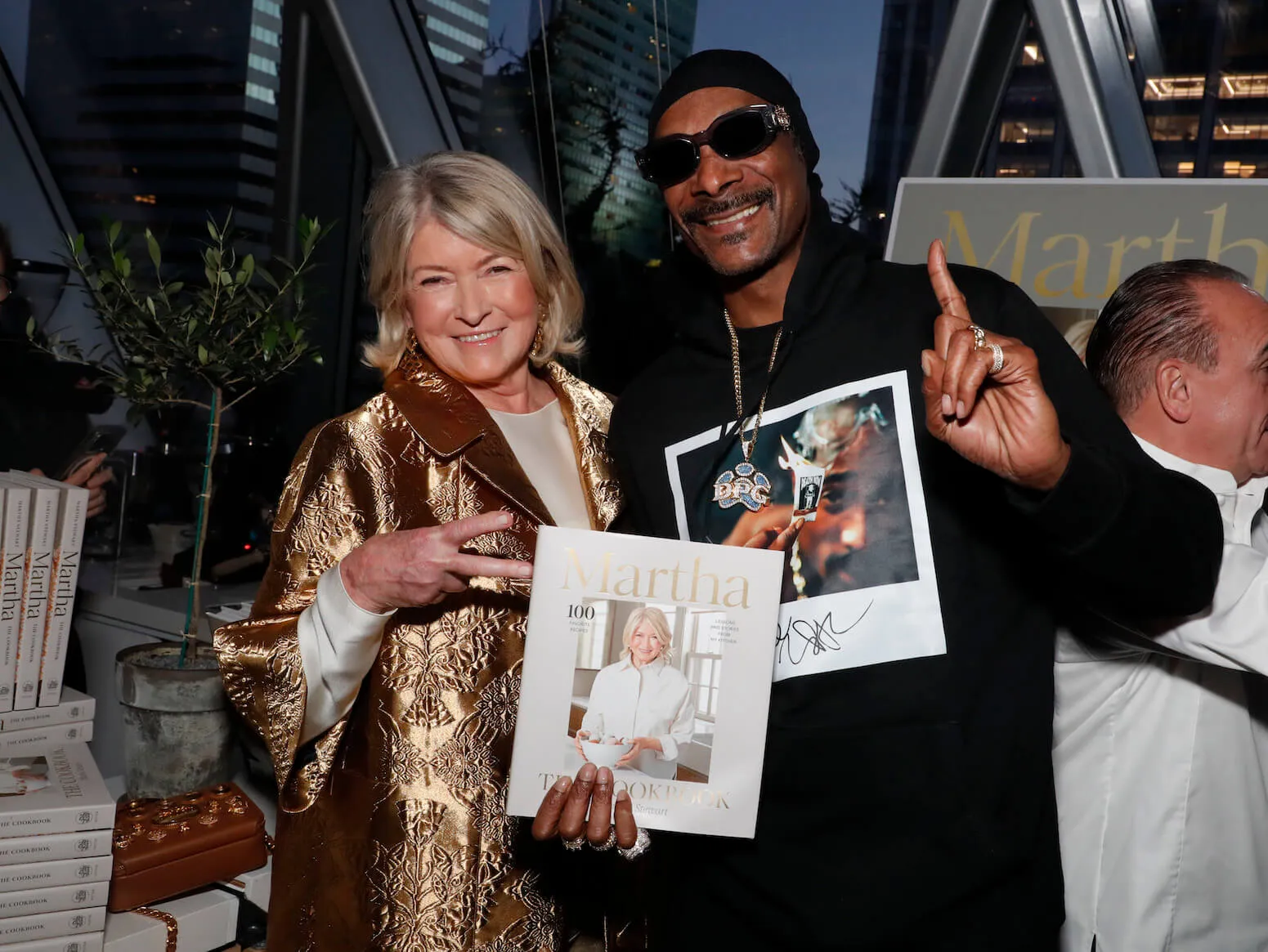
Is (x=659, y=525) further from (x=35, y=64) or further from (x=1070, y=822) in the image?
(x=35, y=64)

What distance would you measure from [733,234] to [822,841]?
2.98 feet

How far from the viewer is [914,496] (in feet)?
4.75

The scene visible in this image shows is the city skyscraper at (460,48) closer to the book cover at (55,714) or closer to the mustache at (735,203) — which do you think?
the book cover at (55,714)

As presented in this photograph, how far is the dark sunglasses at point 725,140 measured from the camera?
1622 mm

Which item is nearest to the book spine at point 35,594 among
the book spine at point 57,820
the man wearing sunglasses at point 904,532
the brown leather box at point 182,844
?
the brown leather box at point 182,844

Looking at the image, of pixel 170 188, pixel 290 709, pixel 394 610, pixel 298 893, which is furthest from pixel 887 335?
pixel 170 188

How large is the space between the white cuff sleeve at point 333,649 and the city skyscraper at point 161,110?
10.6 feet

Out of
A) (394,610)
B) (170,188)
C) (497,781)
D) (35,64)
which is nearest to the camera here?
(394,610)

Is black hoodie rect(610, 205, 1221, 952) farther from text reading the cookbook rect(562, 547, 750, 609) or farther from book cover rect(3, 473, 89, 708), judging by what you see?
book cover rect(3, 473, 89, 708)

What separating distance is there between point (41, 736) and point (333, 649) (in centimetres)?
130

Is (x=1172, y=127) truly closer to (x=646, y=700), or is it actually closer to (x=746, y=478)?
(x=746, y=478)

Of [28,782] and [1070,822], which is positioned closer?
[1070,822]

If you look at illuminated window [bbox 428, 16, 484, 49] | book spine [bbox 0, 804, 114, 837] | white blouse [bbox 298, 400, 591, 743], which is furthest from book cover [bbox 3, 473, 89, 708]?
illuminated window [bbox 428, 16, 484, 49]

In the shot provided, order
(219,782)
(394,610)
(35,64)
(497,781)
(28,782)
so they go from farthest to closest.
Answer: (35,64) < (219,782) < (28,782) < (497,781) < (394,610)
